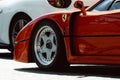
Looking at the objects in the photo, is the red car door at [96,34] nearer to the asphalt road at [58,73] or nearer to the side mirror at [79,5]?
the side mirror at [79,5]

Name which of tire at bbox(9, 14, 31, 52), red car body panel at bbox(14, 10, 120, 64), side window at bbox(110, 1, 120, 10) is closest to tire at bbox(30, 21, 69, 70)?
red car body panel at bbox(14, 10, 120, 64)

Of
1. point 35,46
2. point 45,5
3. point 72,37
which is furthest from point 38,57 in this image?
point 45,5

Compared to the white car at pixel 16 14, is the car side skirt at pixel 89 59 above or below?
below

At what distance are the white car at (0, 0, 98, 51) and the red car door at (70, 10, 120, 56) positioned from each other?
8.18 ft

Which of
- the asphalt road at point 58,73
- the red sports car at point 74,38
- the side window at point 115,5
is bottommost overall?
the asphalt road at point 58,73

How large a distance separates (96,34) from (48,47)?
3.41 feet

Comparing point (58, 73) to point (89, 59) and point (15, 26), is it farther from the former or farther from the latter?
point (15, 26)

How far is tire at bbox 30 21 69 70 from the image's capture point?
7.86 meters

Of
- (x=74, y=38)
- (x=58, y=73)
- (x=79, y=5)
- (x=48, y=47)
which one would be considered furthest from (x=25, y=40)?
(x=79, y=5)

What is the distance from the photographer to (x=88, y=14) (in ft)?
25.0

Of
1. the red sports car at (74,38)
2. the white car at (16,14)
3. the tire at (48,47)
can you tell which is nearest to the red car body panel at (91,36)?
the red sports car at (74,38)

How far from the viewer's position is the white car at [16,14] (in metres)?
10.3

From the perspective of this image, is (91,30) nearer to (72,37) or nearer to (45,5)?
(72,37)

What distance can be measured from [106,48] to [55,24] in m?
1.00
